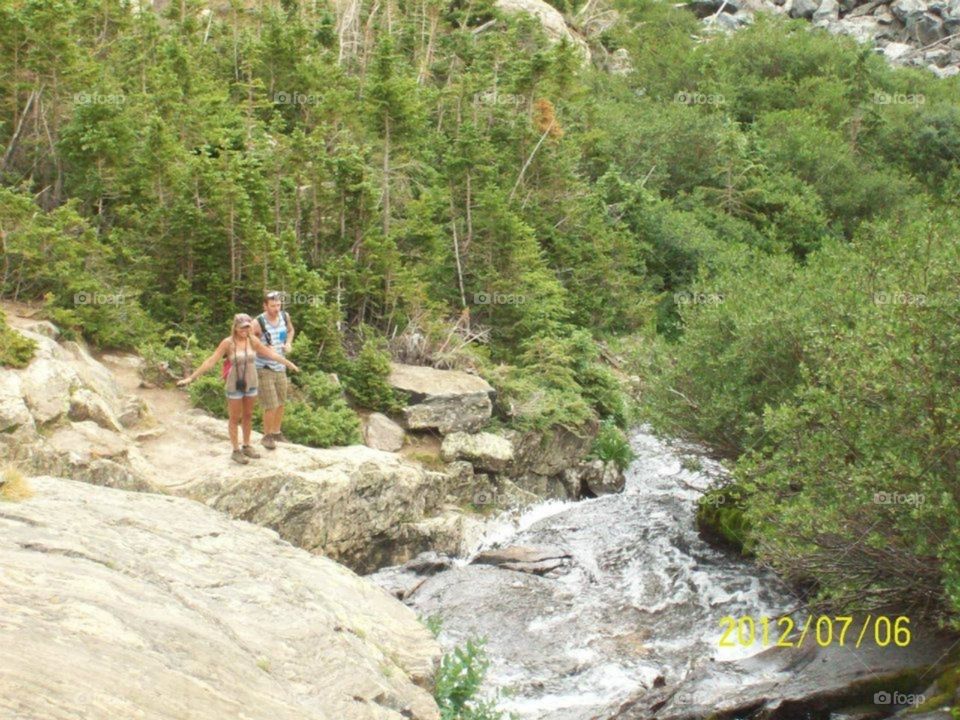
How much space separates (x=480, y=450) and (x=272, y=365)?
4823 mm

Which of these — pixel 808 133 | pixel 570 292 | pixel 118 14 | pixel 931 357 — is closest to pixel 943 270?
pixel 931 357

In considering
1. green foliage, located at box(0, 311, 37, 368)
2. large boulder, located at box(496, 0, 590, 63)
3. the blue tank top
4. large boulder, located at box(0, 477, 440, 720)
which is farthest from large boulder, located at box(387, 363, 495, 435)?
large boulder, located at box(496, 0, 590, 63)

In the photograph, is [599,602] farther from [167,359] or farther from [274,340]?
[167,359]

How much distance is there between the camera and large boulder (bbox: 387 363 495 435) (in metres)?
16.1

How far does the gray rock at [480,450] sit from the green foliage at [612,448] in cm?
Result: 227

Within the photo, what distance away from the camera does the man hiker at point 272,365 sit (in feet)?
39.4

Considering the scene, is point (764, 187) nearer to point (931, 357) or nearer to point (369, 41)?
point (369, 41)

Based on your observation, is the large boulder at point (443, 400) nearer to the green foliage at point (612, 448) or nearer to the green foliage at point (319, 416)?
the green foliage at point (319, 416)

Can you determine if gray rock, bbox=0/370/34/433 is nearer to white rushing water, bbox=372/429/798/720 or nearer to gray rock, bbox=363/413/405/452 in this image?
white rushing water, bbox=372/429/798/720

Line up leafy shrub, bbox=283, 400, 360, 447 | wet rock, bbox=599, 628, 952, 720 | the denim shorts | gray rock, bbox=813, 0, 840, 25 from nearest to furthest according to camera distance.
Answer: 1. wet rock, bbox=599, 628, 952, 720
2. the denim shorts
3. leafy shrub, bbox=283, 400, 360, 447
4. gray rock, bbox=813, 0, 840, 25
